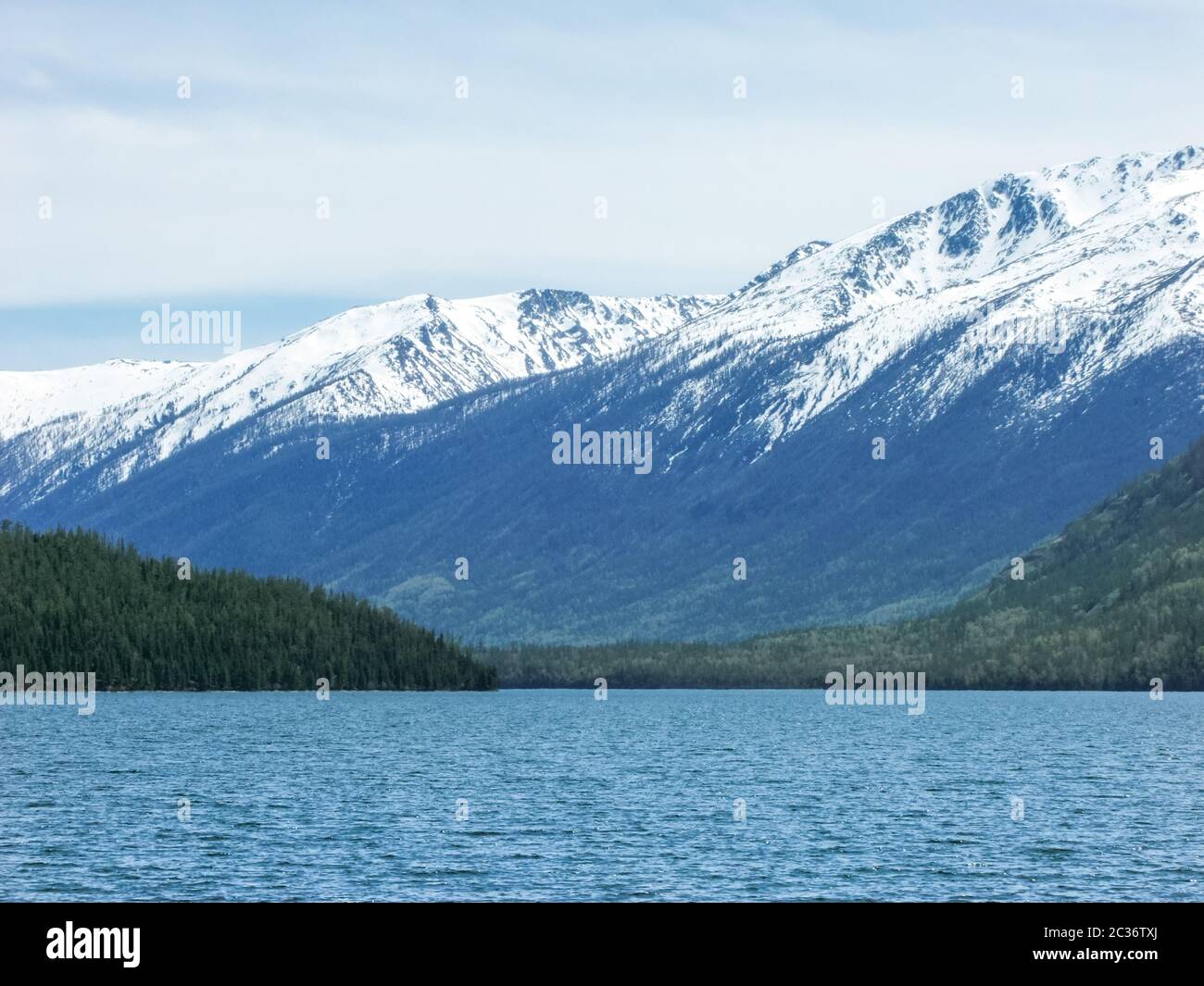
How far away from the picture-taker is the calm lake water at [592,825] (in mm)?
89625
